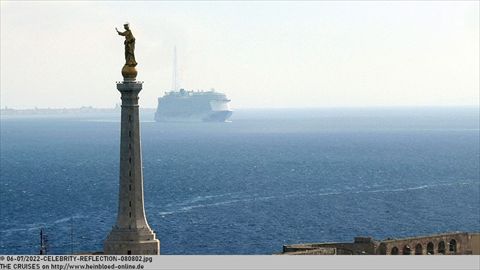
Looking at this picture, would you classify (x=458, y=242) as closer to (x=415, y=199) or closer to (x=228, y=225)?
(x=228, y=225)

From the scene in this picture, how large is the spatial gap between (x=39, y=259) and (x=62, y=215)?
3258 inches

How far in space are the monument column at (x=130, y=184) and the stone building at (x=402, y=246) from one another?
51.4 feet

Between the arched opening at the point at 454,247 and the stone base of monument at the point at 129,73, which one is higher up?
the stone base of monument at the point at 129,73

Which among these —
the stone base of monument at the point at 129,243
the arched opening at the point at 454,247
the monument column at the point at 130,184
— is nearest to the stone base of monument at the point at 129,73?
the monument column at the point at 130,184

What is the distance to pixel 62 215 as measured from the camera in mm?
119500

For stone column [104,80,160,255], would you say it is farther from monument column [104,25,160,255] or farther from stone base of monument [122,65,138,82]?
stone base of monument [122,65,138,82]

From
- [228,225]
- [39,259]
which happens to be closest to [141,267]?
A: [39,259]

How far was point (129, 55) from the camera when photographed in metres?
49.5

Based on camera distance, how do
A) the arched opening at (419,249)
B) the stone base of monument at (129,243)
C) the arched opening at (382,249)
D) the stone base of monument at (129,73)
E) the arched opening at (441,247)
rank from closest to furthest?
1. the stone base of monument at (129,243)
2. the stone base of monument at (129,73)
3. the arched opening at (382,249)
4. the arched opening at (419,249)
5. the arched opening at (441,247)

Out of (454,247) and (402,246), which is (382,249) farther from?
(454,247)

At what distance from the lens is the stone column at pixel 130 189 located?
48.5 m

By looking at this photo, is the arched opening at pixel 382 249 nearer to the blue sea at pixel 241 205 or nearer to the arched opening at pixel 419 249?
the arched opening at pixel 419 249

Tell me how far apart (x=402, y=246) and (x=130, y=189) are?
28.6m

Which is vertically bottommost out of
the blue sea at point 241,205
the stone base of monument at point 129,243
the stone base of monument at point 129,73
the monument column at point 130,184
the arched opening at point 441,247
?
the blue sea at point 241,205
